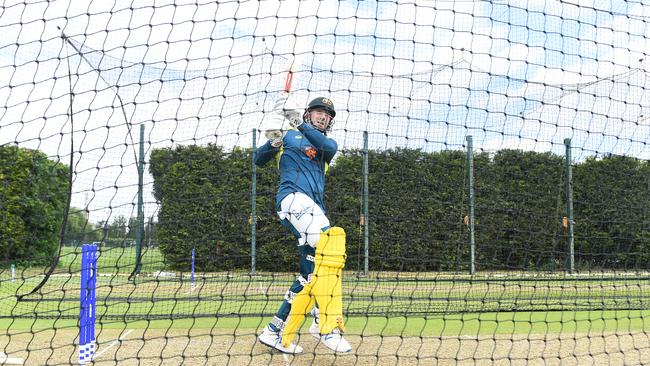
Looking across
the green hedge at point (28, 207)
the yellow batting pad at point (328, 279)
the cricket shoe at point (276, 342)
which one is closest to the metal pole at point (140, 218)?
the cricket shoe at point (276, 342)

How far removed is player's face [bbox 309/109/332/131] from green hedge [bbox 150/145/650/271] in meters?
2.69

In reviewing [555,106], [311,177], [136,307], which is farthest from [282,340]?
[136,307]

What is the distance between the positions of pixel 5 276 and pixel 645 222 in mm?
10778

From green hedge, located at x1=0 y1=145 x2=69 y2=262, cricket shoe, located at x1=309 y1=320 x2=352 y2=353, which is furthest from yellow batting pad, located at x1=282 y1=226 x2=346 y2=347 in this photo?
green hedge, located at x1=0 y1=145 x2=69 y2=262

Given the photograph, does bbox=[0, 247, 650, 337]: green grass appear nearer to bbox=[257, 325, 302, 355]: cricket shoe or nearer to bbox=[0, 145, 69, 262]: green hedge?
bbox=[257, 325, 302, 355]: cricket shoe

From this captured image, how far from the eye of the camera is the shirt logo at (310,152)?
12.6 ft

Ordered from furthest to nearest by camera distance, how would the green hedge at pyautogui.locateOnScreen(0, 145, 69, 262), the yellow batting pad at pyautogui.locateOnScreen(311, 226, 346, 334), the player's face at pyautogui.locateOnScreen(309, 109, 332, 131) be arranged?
1. the green hedge at pyautogui.locateOnScreen(0, 145, 69, 262)
2. the player's face at pyautogui.locateOnScreen(309, 109, 332, 131)
3. the yellow batting pad at pyautogui.locateOnScreen(311, 226, 346, 334)

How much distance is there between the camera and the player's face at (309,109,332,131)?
154 inches

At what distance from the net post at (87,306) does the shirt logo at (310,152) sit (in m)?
1.45

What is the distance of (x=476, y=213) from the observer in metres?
8.28

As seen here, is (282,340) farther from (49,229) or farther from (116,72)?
(49,229)

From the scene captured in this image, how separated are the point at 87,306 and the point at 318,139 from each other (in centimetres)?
169

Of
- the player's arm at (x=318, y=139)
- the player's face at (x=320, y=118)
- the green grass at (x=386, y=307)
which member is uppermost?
the player's face at (x=320, y=118)

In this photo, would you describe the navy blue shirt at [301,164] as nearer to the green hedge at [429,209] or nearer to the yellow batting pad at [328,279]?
the yellow batting pad at [328,279]
